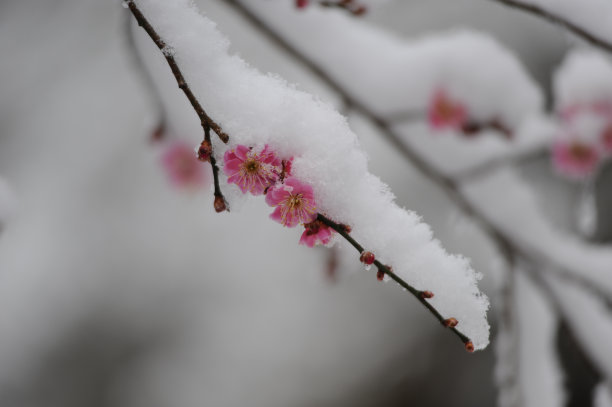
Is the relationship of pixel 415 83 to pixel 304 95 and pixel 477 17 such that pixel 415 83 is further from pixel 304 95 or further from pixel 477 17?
pixel 477 17

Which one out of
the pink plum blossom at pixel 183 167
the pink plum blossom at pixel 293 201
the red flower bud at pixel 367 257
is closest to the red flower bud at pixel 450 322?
the red flower bud at pixel 367 257

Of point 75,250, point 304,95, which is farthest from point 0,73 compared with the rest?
point 304,95

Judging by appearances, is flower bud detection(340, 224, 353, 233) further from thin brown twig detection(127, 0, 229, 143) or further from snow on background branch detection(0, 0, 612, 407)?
snow on background branch detection(0, 0, 612, 407)

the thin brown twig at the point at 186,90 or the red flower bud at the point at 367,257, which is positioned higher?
the thin brown twig at the point at 186,90

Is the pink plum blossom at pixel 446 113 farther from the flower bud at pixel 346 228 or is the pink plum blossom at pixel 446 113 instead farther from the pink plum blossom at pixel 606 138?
the flower bud at pixel 346 228

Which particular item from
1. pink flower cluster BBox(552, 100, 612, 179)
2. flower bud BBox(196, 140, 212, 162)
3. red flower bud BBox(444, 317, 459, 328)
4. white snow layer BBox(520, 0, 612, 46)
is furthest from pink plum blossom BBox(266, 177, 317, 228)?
pink flower cluster BBox(552, 100, 612, 179)
